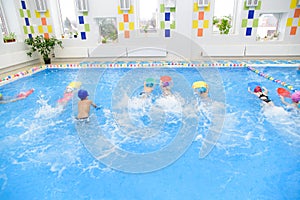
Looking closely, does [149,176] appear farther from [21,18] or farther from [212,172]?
[21,18]

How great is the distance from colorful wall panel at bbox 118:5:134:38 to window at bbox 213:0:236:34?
289cm

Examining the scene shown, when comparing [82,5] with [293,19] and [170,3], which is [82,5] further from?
[293,19]

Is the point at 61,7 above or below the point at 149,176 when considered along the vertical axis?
above

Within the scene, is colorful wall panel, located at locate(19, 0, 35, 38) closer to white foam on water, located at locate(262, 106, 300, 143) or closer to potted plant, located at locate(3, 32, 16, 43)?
potted plant, located at locate(3, 32, 16, 43)

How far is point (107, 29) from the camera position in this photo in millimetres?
7336

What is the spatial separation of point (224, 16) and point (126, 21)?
3.43m

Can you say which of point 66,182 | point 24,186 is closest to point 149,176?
point 66,182

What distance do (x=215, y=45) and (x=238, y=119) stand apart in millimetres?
4464

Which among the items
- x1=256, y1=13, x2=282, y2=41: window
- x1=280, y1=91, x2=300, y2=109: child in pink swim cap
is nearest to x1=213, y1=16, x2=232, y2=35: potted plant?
x1=256, y1=13, x2=282, y2=41: window

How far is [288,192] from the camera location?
1.77 metres

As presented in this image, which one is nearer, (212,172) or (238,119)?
(212,172)

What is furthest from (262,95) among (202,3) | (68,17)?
(68,17)

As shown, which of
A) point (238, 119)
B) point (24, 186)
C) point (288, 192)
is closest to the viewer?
point (288, 192)

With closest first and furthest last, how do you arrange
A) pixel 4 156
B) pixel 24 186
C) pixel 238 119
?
pixel 24 186 < pixel 4 156 < pixel 238 119
